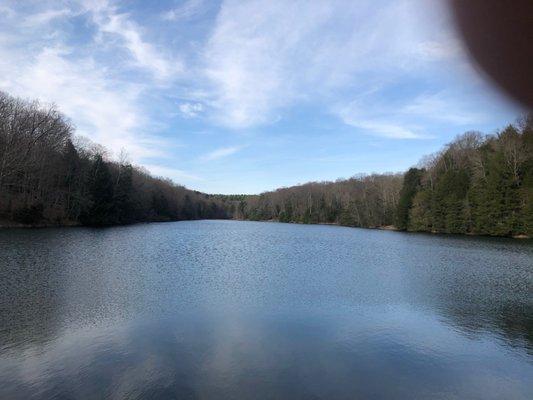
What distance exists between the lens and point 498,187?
5859 centimetres

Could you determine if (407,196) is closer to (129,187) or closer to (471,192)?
(471,192)

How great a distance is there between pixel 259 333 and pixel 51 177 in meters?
67.1

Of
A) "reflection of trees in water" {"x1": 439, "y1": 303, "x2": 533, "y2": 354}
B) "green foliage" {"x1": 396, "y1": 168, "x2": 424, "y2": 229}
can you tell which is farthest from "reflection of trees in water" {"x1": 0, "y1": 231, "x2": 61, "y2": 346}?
"green foliage" {"x1": 396, "y1": 168, "x2": 424, "y2": 229}

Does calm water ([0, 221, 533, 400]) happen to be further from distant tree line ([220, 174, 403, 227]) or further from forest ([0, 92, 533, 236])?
distant tree line ([220, 174, 403, 227])

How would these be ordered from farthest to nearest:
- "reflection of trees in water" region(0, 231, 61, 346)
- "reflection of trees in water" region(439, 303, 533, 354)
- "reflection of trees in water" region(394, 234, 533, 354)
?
"reflection of trees in water" region(394, 234, 533, 354) → "reflection of trees in water" region(439, 303, 533, 354) → "reflection of trees in water" region(0, 231, 61, 346)

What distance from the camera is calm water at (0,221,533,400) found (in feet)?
31.3

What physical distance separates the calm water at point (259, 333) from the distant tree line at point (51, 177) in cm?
3959

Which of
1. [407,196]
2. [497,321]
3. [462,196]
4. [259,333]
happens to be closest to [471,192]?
[462,196]

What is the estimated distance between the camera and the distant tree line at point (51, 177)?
58.1 m

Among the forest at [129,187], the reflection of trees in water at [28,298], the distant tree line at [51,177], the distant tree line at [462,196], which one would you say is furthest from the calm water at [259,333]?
the distant tree line at [51,177]

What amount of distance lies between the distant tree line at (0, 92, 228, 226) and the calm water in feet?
130

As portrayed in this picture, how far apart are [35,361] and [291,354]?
6.93 meters

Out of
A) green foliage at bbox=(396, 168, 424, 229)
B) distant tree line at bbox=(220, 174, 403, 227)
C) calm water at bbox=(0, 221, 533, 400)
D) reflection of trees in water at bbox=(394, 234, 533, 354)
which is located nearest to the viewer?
calm water at bbox=(0, 221, 533, 400)

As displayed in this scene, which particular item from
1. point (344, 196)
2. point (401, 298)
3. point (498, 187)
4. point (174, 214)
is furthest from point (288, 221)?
point (401, 298)
